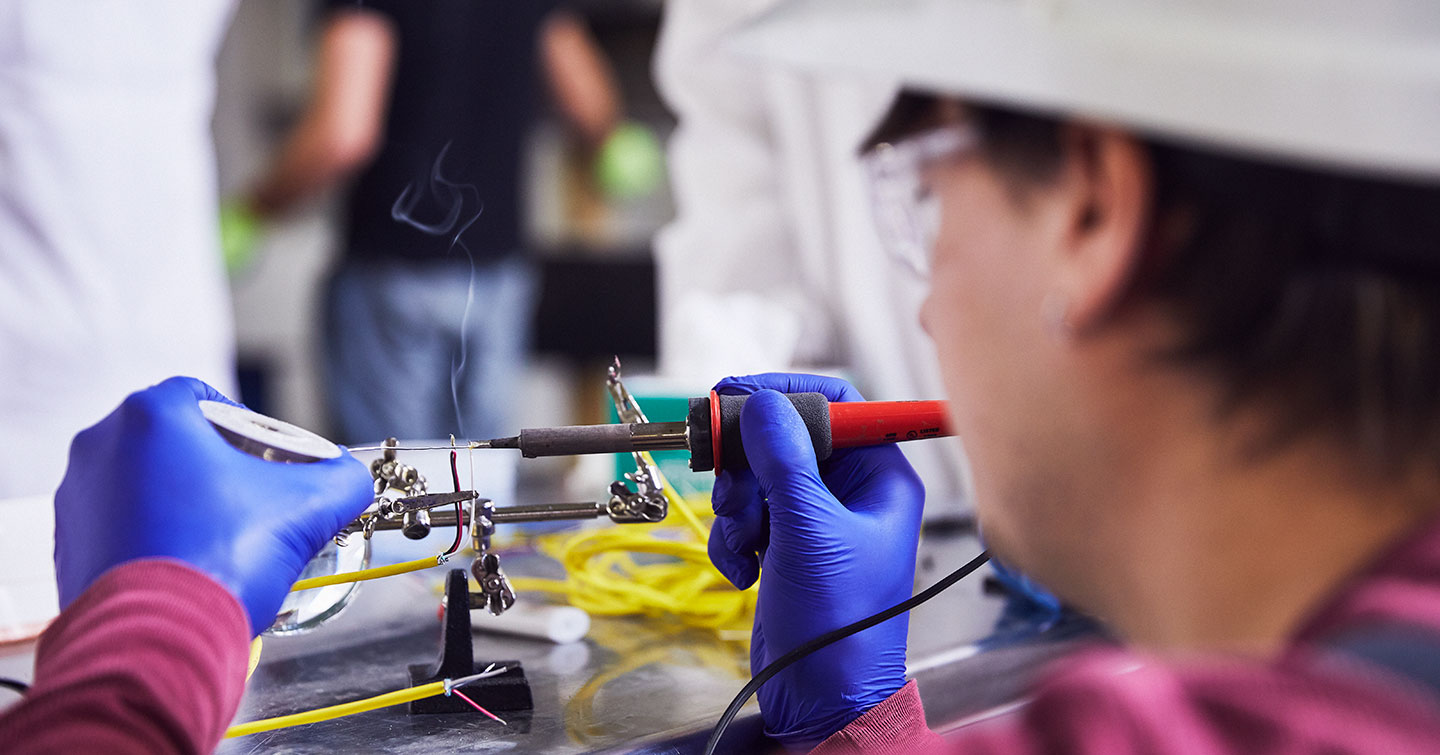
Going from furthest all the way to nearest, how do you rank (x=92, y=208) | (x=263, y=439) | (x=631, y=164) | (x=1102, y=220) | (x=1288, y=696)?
(x=631, y=164), (x=92, y=208), (x=263, y=439), (x=1102, y=220), (x=1288, y=696)

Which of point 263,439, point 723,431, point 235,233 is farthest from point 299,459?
point 235,233

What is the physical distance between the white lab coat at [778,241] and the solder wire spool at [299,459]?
0.72 meters

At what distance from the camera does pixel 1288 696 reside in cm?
36

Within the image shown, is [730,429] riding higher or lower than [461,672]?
higher

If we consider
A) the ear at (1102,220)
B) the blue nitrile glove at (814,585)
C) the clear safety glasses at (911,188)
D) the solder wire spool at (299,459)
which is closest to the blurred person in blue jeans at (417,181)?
the solder wire spool at (299,459)

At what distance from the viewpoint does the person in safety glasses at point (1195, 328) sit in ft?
1.24

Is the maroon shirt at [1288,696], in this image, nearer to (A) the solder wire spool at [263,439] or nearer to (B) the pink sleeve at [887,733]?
(B) the pink sleeve at [887,733]

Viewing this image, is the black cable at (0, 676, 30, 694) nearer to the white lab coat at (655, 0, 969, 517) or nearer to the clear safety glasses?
the clear safety glasses

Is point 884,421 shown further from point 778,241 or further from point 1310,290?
point 778,241

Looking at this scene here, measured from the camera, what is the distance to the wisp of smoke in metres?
2.13

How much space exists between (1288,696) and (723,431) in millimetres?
459

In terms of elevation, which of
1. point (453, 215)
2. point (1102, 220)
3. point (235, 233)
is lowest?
point (1102, 220)

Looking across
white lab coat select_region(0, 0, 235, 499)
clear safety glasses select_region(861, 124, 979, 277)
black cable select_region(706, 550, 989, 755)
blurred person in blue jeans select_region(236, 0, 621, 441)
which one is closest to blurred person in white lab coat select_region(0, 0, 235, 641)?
white lab coat select_region(0, 0, 235, 499)

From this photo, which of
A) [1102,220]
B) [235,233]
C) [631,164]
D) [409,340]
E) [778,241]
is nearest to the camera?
[1102,220]
